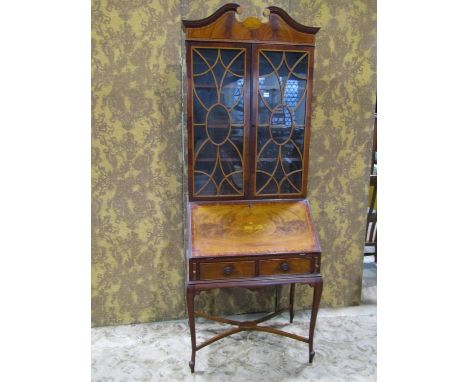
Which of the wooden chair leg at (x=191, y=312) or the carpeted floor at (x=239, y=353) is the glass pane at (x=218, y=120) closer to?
the wooden chair leg at (x=191, y=312)

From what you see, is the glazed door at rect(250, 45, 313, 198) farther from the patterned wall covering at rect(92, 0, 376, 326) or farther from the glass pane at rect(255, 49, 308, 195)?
the patterned wall covering at rect(92, 0, 376, 326)

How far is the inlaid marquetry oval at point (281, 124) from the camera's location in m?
1.99

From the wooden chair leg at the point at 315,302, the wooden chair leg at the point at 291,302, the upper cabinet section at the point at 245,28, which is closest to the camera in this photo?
the upper cabinet section at the point at 245,28

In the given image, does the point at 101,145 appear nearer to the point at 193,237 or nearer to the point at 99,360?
the point at 193,237

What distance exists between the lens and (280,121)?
200cm

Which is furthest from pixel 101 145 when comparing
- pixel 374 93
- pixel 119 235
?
pixel 374 93

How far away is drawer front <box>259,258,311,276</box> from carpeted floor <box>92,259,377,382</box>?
0.62 m

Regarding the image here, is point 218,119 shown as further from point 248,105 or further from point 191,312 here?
point 191,312

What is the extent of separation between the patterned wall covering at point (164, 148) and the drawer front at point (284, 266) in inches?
27.4

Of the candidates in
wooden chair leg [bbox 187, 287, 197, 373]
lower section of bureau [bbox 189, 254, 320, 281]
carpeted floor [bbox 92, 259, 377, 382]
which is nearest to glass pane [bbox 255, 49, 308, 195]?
lower section of bureau [bbox 189, 254, 320, 281]

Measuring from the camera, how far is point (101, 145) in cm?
219

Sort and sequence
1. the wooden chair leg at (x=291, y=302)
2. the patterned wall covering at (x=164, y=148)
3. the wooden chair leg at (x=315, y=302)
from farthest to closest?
the wooden chair leg at (x=291, y=302)
the patterned wall covering at (x=164, y=148)
the wooden chair leg at (x=315, y=302)

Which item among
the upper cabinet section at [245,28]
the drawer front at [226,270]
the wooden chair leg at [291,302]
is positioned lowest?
the wooden chair leg at [291,302]

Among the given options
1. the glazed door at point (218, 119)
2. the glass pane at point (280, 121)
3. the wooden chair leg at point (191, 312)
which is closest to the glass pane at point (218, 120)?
the glazed door at point (218, 119)
